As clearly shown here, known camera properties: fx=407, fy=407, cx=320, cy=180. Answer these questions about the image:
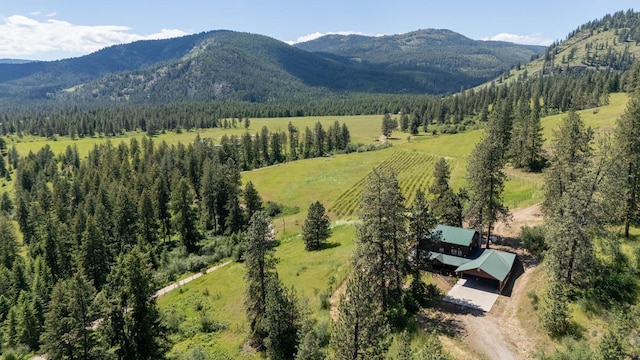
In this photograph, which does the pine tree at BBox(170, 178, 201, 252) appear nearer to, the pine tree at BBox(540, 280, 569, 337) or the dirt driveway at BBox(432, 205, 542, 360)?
the dirt driveway at BBox(432, 205, 542, 360)

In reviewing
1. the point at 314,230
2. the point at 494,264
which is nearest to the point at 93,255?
the point at 314,230

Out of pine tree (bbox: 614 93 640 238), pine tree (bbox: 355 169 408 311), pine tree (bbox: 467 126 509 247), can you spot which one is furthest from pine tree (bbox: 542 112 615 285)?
pine tree (bbox: 355 169 408 311)

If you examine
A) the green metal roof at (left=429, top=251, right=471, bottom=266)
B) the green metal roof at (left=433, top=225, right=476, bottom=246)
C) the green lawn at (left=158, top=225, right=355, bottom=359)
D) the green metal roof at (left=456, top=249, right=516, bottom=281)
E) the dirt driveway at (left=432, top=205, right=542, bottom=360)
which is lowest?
the green lawn at (left=158, top=225, right=355, bottom=359)

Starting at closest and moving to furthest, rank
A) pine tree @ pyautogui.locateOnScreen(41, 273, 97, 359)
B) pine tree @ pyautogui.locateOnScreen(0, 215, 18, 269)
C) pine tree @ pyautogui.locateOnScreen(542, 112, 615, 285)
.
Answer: pine tree @ pyautogui.locateOnScreen(41, 273, 97, 359) < pine tree @ pyautogui.locateOnScreen(542, 112, 615, 285) < pine tree @ pyautogui.locateOnScreen(0, 215, 18, 269)

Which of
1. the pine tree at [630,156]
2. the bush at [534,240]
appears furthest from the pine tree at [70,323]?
the pine tree at [630,156]

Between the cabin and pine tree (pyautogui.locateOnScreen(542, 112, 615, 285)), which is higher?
pine tree (pyautogui.locateOnScreen(542, 112, 615, 285))

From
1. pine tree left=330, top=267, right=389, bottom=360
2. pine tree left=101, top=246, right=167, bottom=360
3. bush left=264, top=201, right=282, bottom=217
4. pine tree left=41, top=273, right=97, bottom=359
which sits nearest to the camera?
pine tree left=330, top=267, right=389, bottom=360

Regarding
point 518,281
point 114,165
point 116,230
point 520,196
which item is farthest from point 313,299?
point 114,165

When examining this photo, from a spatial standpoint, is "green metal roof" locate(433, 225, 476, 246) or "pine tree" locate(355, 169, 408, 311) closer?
"pine tree" locate(355, 169, 408, 311)
